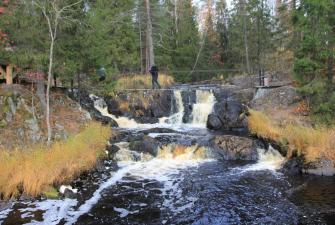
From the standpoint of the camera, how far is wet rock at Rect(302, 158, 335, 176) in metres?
13.6

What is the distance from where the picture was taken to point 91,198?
11625mm

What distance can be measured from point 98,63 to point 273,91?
37.1 feet

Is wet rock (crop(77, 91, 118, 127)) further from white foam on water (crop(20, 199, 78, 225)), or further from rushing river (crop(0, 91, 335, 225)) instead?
white foam on water (crop(20, 199, 78, 225))

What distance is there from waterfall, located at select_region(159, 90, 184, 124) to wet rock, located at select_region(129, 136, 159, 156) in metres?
6.81

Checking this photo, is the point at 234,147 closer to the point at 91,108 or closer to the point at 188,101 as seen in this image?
the point at 188,101

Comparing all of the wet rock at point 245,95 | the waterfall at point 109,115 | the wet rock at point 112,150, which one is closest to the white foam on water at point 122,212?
the wet rock at point 112,150

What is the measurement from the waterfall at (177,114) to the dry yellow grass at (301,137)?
6.51 meters

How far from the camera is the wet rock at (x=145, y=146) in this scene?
17.0m

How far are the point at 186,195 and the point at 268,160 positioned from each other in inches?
228

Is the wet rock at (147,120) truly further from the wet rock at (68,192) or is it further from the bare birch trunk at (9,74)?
the wet rock at (68,192)

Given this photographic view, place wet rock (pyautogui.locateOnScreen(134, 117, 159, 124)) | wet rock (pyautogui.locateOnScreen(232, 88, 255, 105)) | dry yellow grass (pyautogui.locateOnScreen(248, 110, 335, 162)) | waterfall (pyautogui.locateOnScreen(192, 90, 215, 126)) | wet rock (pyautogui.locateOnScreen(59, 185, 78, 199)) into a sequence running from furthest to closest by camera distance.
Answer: wet rock (pyautogui.locateOnScreen(232, 88, 255, 105)) → waterfall (pyautogui.locateOnScreen(192, 90, 215, 126)) → wet rock (pyautogui.locateOnScreen(134, 117, 159, 124)) → dry yellow grass (pyautogui.locateOnScreen(248, 110, 335, 162)) → wet rock (pyautogui.locateOnScreen(59, 185, 78, 199))

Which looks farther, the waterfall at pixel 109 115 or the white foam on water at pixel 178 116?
the waterfall at pixel 109 115

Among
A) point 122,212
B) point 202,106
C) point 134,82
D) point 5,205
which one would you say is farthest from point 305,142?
point 134,82

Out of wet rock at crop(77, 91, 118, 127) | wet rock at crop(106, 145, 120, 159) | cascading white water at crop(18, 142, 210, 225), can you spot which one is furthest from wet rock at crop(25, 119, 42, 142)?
wet rock at crop(77, 91, 118, 127)
